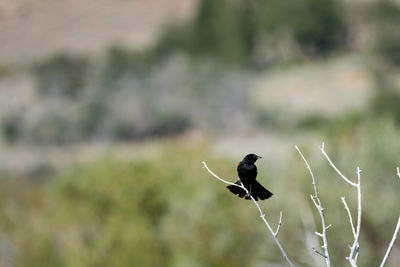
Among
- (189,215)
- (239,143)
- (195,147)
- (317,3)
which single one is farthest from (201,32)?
(189,215)

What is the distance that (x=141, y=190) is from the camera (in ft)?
99.1

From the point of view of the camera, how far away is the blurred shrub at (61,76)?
82.9m

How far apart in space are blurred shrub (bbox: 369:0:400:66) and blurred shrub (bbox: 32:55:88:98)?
113ft

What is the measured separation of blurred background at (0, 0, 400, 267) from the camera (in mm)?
23109

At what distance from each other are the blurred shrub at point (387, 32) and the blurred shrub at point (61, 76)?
34339 millimetres

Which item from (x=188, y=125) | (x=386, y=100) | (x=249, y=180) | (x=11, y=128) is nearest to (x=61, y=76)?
(x=11, y=128)

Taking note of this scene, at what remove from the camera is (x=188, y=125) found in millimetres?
68812

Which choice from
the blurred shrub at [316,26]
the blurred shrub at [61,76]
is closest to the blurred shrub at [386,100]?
the blurred shrub at [316,26]

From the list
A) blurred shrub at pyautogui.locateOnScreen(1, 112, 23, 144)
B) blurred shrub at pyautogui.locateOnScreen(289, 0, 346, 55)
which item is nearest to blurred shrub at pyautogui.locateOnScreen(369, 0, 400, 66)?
blurred shrub at pyautogui.locateOnScreen(289, 0, 346, 55)

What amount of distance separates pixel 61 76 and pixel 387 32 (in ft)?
128

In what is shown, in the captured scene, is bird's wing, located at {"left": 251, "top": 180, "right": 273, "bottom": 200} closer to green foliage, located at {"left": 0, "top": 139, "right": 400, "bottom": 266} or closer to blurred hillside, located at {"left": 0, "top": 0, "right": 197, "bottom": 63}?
green foliage, located at {"left": 0, "top": 139, "right": 400, "bottom": 266}

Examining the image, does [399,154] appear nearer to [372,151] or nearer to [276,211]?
[372,151]

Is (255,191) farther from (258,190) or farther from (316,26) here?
(316,26)

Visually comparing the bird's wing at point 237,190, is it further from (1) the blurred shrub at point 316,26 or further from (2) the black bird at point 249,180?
(1) the blurred shrub at point 316,26
